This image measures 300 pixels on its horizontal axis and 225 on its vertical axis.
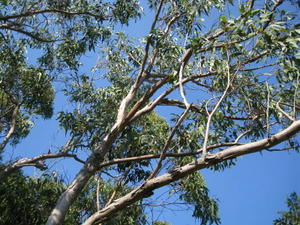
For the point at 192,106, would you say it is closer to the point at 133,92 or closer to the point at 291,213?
the point at 133,92

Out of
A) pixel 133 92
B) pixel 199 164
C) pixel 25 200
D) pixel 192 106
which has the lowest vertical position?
pixel 199 164

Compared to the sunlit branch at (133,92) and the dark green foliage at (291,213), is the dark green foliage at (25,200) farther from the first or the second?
the dark green foliage at (291,213)

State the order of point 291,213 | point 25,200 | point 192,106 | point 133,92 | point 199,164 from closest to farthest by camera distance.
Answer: point 199,164 < point 192,106 < point 133,92 < point 25,200 < point 291,213

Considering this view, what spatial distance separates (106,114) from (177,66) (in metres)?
1.70

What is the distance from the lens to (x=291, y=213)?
283 inches

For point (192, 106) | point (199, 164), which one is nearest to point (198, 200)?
point (192, 106)

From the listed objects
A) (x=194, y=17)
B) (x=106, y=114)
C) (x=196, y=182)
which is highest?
(x=194, y=17)

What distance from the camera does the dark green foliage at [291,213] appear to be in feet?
23.1

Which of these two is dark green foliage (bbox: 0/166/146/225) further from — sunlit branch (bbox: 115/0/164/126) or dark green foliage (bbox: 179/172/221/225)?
sunlit branch (bbox: 115/0/164/126)

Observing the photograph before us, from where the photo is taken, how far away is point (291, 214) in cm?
717

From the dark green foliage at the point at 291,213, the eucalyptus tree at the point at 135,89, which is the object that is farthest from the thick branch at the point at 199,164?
the dark green foliage at the point at 291,213

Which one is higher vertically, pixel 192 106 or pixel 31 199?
pixel 192 106

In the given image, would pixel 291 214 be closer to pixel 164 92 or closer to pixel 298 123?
pixel 164 92

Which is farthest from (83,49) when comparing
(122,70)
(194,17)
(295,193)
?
(295,193)
